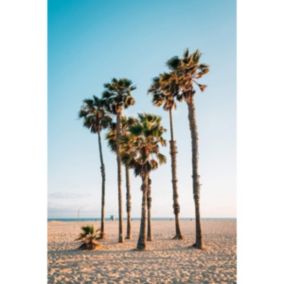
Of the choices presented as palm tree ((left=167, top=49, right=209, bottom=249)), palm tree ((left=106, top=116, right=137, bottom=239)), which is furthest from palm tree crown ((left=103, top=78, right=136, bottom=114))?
palm tree ((left=167, top=49, right=209, bottom=249))

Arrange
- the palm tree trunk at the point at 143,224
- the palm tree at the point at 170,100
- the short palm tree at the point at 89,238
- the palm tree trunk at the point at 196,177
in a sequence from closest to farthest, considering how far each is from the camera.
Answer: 1. the palm tree trunk at the point at 143,224
2. the palm tree trunk at the point at 196,177
3. the short palm tree at the point at 89,238
4. the palm tree at the point at 170,100

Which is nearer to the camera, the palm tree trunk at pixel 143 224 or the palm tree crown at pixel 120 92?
the palm tree trunk at pixel 143 224

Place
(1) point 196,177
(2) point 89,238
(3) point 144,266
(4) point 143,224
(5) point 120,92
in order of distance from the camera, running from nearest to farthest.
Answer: (3) point 144,266
(4) point 143,224
(1) point 196,177
(2) point 89,238
(5) point 120,92

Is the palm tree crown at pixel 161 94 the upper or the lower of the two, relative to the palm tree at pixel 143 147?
upper

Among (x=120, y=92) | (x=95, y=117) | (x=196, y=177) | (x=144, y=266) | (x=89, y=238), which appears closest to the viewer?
(x=144, y=266)

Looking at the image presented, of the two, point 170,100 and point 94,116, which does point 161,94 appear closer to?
point 170,100

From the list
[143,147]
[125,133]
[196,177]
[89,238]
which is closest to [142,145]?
[143,147]

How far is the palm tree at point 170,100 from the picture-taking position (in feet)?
46.6

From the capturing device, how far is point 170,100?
16.2m

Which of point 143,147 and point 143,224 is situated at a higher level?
point 143,147

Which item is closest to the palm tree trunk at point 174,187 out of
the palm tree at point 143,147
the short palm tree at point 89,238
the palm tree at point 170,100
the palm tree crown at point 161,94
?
the palm tree at point 170,100

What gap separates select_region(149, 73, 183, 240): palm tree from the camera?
1420cm

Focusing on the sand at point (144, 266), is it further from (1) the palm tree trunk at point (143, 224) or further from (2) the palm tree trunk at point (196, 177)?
(2) the palm tree trunk at point (196, 177)

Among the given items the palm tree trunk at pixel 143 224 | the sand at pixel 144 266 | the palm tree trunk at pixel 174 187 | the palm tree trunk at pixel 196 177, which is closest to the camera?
the sand at pixel 144 266
